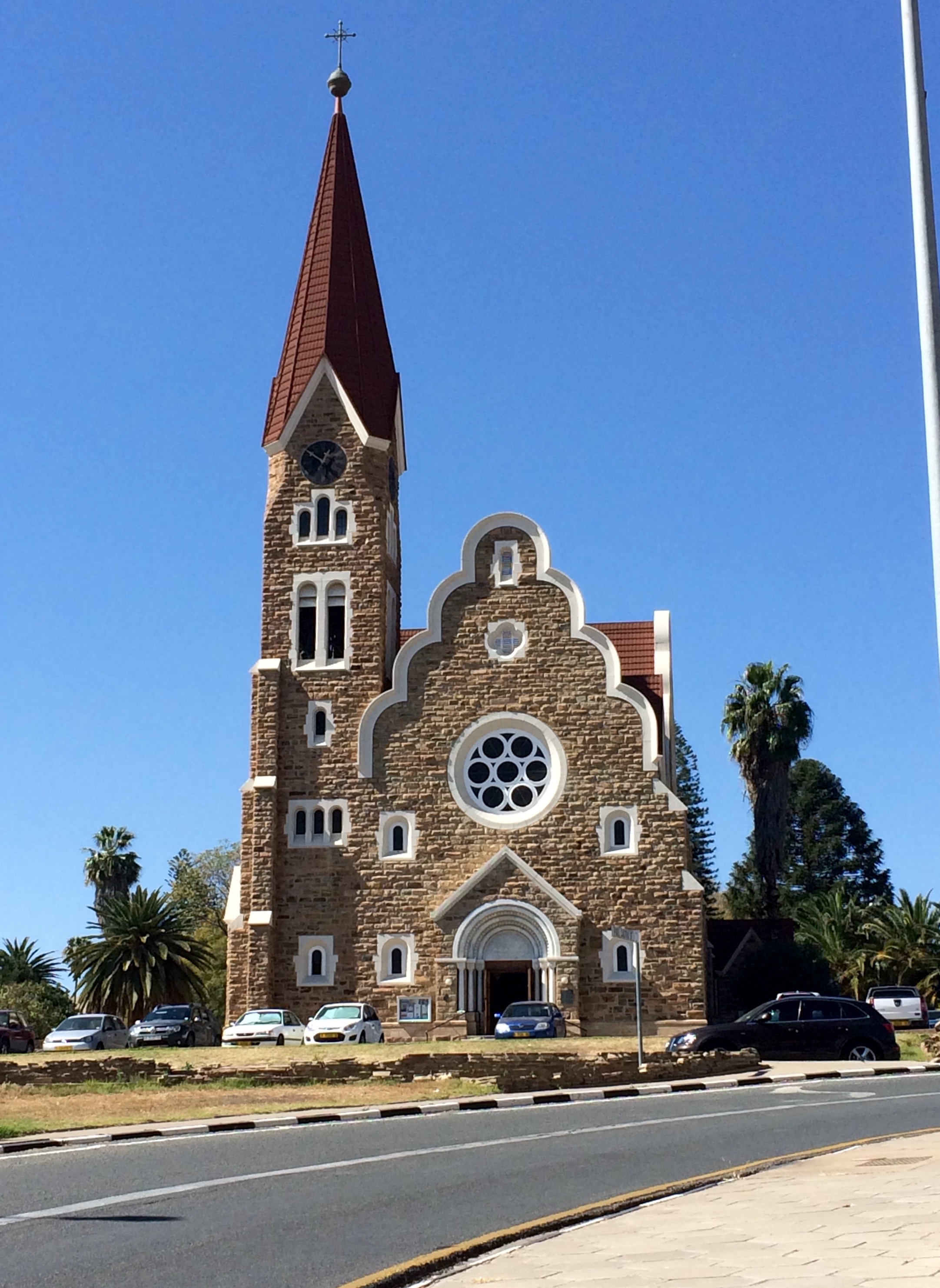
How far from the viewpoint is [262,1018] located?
38938 millimetres

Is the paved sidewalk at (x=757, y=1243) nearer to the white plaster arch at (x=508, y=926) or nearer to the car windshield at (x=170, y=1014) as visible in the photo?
the car windshield at (x=170, y=1014)

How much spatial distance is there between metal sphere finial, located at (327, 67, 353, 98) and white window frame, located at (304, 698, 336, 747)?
22.3 m

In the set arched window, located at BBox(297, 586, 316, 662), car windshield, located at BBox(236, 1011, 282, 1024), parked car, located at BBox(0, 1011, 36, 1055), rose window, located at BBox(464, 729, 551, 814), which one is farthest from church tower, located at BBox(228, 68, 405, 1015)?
parked car, located at BBox(0, 1011, 36, 1055)

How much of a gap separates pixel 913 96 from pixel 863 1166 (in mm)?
8831

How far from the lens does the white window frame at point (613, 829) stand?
43875 mm

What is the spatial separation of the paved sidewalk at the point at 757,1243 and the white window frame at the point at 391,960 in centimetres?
3128

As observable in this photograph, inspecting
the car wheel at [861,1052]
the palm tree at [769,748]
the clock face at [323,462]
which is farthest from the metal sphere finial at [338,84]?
the car wheel at [861,1052]

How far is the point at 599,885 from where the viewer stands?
43.8m

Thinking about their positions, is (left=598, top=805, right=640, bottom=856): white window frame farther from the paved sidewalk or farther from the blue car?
the paved sidewalk

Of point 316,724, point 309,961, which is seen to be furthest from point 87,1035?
point 316,724

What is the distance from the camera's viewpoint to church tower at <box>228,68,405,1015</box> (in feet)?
147

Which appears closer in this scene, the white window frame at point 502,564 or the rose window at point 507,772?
the rose window at point 507,772

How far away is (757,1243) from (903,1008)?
38874 millimetres

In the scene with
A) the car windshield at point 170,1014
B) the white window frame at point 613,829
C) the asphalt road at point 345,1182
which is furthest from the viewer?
the white window frame at point 613,829
